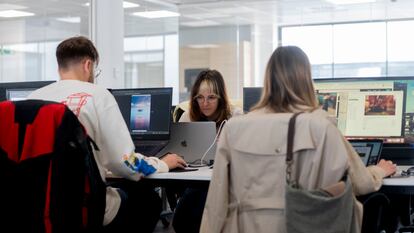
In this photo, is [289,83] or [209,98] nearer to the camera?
[289,83]

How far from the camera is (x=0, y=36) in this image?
652 centimetres

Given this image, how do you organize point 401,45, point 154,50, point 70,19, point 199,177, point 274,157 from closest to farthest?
point 274,157 → point 199,177 → point 70,19 → point 401,45 → point 154,50

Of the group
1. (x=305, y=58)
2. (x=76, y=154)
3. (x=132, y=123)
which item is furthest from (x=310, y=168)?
(x=132, y=123)

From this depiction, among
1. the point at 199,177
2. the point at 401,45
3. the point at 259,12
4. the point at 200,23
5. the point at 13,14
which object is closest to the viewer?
the point at 199,177

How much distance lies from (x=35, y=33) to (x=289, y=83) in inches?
217

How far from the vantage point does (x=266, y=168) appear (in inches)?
82.3

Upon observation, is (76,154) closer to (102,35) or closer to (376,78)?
(376,78)

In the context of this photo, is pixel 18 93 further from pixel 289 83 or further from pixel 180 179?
pixel 289 83

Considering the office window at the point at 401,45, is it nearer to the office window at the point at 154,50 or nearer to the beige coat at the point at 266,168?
the office window at the point at 154,50

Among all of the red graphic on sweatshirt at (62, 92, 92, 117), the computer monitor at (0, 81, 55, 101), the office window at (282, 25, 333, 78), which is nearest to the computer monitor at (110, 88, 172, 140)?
the computer monitor at (0, 81, 55, 101)

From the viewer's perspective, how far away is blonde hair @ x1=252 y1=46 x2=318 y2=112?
2.12 m

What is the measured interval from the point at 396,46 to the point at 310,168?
26.1 ft

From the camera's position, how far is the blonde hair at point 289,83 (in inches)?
83.6

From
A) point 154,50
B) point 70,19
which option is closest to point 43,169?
point 70,19
